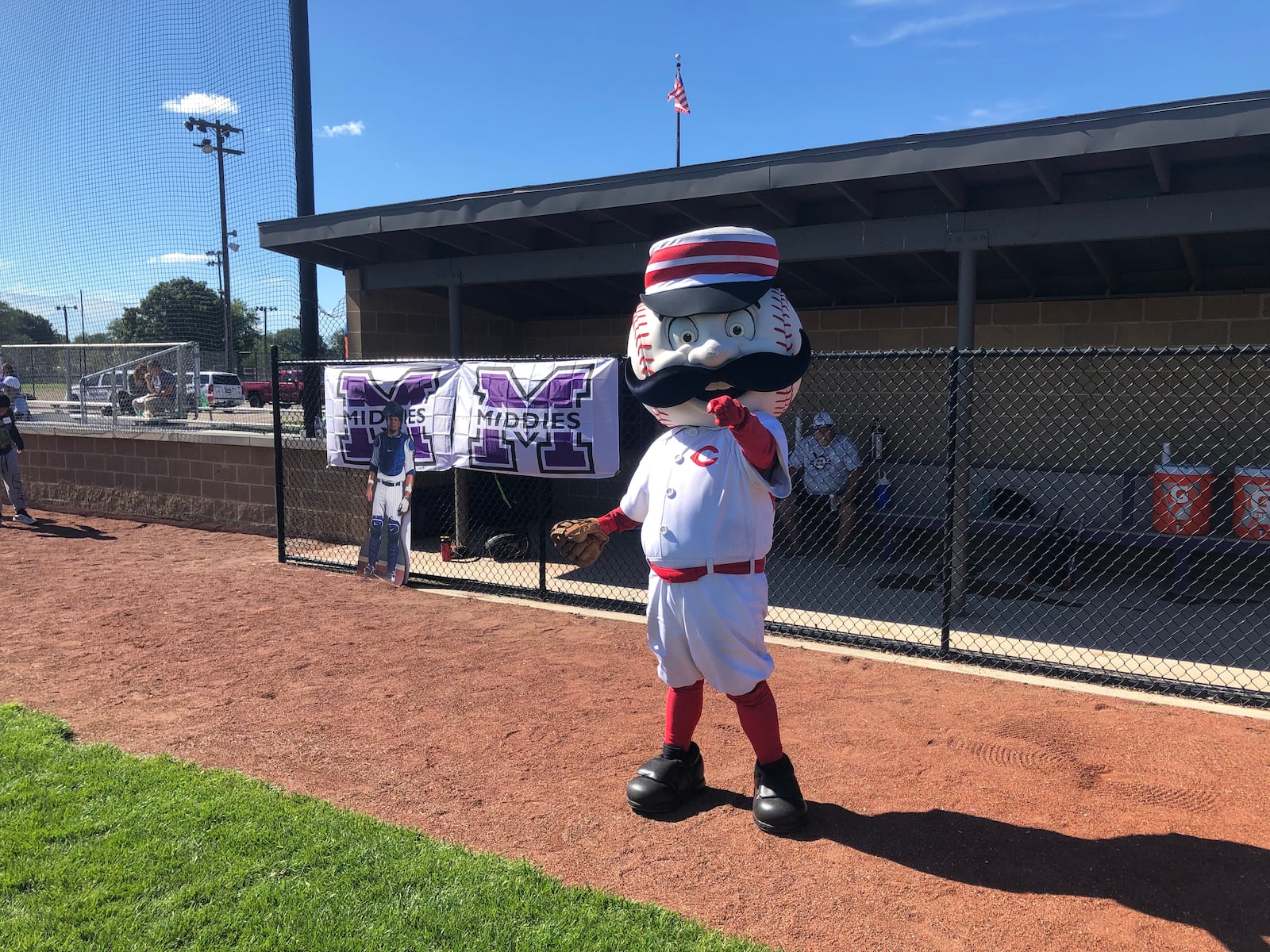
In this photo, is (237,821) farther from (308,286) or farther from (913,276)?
(308,286)

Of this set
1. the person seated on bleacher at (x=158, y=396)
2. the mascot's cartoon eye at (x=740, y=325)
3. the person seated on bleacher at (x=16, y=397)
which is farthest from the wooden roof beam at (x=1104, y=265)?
the person seated on bleacher at (x=16, y=397)

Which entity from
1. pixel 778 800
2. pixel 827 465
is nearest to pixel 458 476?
pixel 827 465

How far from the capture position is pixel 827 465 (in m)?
8.12

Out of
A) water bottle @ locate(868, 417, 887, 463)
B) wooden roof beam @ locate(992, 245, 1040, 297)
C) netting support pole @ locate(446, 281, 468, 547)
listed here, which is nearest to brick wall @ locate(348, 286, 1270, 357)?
wooden roof beam @ locate(992, 245, 1040, 297)

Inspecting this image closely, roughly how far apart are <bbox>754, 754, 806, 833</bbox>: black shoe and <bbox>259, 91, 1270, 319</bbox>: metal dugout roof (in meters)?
3.85

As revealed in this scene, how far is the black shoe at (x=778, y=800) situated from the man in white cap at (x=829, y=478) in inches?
189

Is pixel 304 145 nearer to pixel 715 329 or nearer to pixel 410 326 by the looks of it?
pixel 410 326

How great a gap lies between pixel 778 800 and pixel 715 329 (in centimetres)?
177

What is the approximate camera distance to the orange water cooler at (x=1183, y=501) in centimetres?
663

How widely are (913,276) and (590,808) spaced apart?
6539 mm

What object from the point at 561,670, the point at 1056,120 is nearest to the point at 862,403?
the point at 1056,120

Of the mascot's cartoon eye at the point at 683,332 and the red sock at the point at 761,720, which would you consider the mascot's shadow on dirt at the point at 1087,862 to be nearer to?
the red sock at the point at 761,720

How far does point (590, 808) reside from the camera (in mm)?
3428

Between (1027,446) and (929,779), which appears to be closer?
(929,779)
